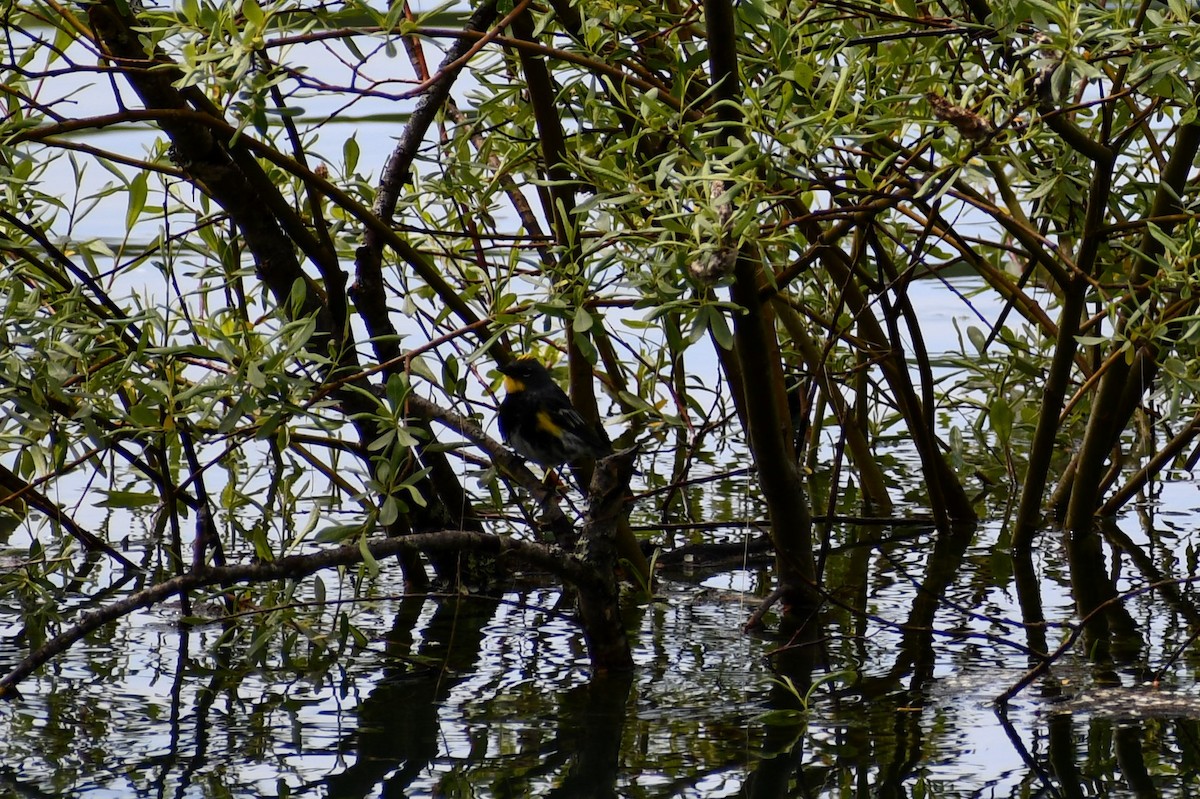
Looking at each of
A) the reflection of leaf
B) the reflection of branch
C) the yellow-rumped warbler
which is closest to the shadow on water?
the reflection of leaf

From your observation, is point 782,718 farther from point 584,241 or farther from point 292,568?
point 584,241

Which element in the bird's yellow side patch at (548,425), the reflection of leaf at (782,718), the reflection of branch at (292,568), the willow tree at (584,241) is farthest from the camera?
the bird's yellow side patch at (548,425)

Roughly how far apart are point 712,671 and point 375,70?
5.60 metres

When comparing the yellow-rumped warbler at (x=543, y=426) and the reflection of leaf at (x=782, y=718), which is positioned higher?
the yellow-rumped warbler at (x=543, y=426)

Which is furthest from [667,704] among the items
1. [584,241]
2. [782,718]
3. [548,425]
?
[584,241]

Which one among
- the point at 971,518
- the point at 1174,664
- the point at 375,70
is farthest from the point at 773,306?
the point at 375,70

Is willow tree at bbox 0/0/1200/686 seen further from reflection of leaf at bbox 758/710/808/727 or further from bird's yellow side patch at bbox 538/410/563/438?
reflection of leaf at bbox 758/710/808/727

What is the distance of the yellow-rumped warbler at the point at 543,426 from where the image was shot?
4156 millimetres

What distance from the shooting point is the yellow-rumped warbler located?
416 centimetres

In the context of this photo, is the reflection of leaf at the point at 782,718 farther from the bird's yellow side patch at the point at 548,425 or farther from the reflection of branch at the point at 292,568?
the bird's yellow side patch at the point at 548,425

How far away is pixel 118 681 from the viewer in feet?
12.3

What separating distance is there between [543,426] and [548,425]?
0.05 feet

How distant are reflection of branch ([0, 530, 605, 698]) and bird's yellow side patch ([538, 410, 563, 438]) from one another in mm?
586

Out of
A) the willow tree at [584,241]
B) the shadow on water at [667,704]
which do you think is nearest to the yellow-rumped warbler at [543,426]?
the willow tree at [584,241]
